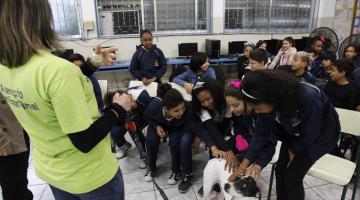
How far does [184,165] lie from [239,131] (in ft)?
1.72

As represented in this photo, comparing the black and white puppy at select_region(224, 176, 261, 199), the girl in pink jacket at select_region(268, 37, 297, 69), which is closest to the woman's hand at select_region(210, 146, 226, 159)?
the black and white puppy at select_region(224, 176, 261, 199)

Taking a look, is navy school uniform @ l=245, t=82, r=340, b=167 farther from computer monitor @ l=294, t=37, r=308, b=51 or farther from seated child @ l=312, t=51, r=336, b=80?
computer monitor @ l=294, t=37, r=308, b=51

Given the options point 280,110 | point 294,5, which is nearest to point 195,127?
point 280,110

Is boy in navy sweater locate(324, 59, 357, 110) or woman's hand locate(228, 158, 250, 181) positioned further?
boy in navy sweater locate(324, 59, 357, 110)

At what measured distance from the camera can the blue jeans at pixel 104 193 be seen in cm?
85

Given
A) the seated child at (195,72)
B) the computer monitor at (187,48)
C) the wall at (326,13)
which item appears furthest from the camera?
the wall at (326,13)

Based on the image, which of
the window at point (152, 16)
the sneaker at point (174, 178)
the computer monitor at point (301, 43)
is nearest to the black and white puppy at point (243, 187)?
the sneaker at point (174, 178)

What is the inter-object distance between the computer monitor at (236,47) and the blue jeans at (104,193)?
4283 mm

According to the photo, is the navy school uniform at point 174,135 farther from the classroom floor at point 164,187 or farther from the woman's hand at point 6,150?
the woman's hand at point 6,150

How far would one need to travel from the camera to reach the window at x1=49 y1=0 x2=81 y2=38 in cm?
436

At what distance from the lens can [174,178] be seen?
2.14 metres

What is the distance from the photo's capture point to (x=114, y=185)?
2.91ft

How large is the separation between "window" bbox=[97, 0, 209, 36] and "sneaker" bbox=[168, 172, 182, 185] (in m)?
3.30

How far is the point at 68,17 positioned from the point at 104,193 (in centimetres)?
437
